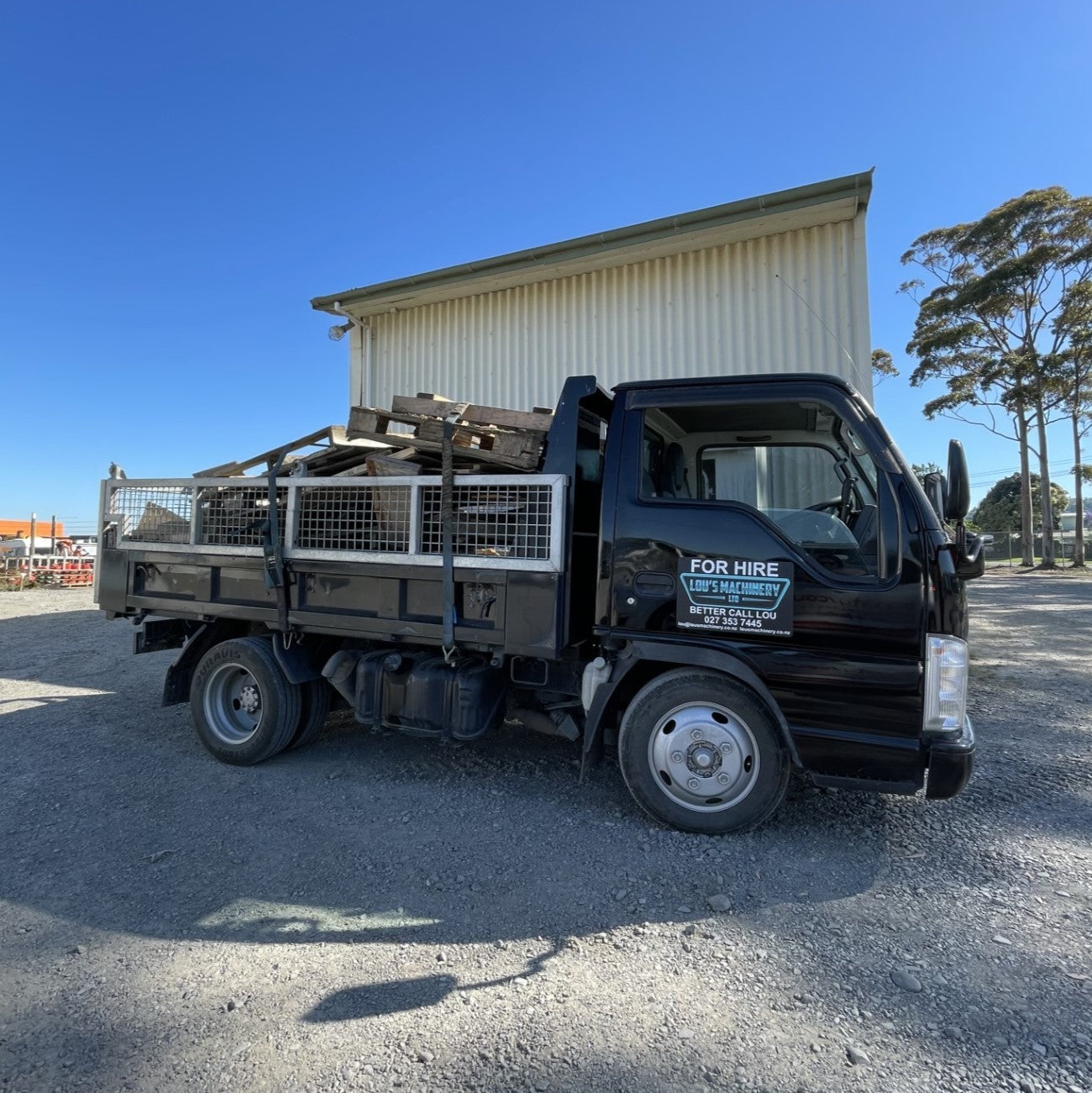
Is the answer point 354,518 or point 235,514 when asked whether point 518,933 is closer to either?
point 354,518

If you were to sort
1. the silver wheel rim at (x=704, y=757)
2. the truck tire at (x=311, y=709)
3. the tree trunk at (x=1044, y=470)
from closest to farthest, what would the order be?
the silver wheel rim at (x=704, y=757), the truck tire at (x=311, y=709), the tree trunk at (x=1044, y=470)

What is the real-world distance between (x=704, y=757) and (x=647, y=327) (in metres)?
6.36

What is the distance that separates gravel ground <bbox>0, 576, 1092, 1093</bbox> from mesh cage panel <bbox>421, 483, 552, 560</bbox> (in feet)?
4.88

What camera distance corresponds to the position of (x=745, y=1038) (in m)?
2.05

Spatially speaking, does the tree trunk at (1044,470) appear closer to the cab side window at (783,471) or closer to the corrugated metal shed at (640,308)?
the corrugated metal shed at (640,308)

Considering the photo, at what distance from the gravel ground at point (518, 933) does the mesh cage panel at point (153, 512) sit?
162 cm

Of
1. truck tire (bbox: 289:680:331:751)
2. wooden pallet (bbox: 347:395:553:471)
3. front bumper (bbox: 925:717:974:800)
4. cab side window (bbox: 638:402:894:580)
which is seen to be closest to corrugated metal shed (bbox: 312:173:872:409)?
cab side window (bbox: 638:402:894:580)

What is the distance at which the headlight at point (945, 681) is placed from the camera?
2.94 m

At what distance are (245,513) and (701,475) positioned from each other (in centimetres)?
307

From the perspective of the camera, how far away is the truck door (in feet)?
9.96

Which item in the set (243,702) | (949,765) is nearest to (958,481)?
(949,765)

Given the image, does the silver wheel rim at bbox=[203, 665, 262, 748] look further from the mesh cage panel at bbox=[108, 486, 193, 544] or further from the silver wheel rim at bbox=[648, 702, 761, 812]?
the silver wheel rim at bbox=[648, 702, 761, 812]

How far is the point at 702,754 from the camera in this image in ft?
10.9

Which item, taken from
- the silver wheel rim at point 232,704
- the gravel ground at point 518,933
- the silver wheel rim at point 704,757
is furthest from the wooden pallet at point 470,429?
the gravel ground at point 518,933
